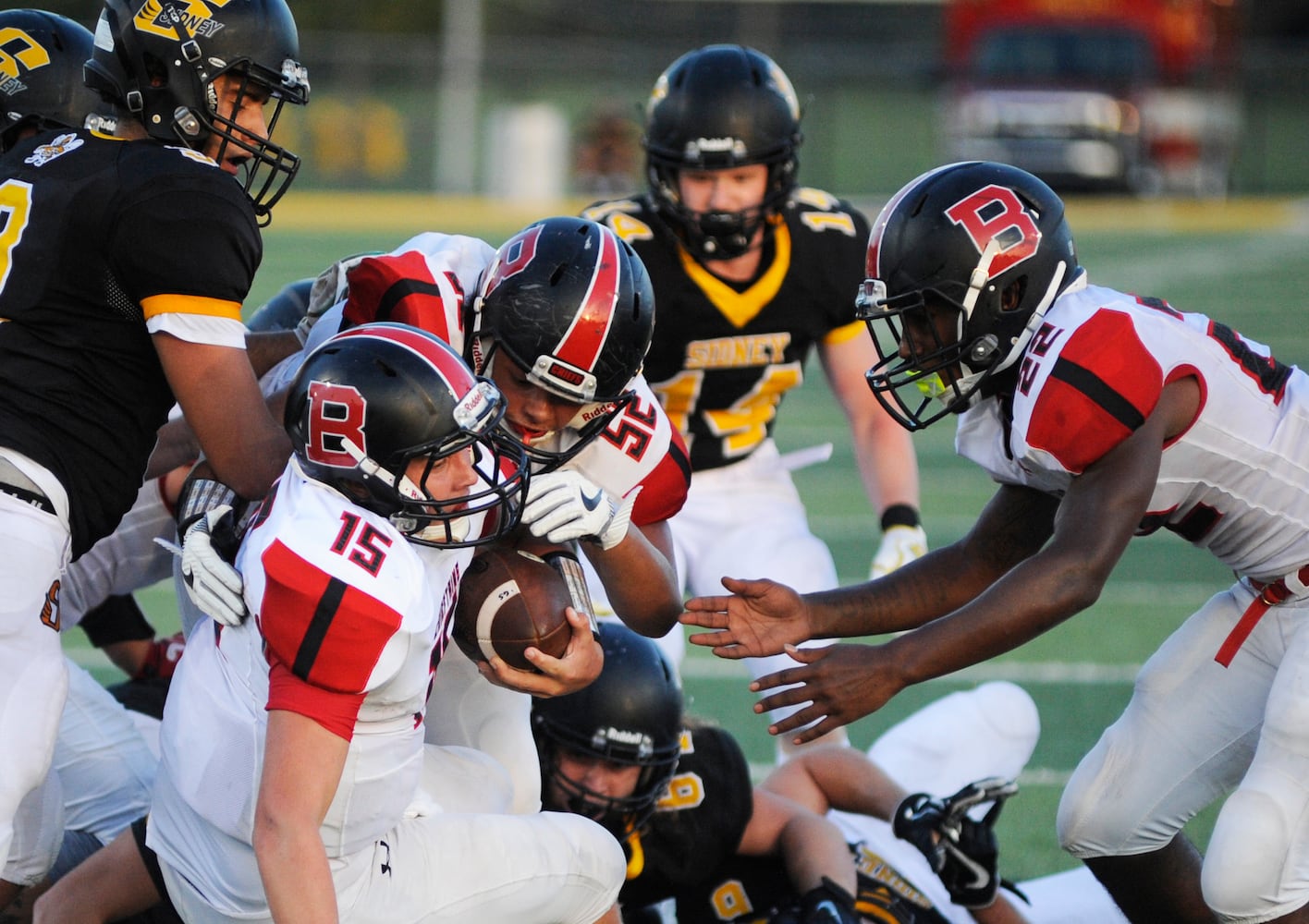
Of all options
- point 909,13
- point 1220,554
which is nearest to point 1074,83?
point 909,13

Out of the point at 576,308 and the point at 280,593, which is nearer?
the point at 280,593

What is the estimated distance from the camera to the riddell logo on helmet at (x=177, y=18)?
324cm

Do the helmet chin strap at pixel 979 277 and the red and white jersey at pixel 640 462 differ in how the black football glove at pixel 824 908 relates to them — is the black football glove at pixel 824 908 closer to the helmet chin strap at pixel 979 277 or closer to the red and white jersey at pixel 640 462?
the red and white jersey at pixel 640 462

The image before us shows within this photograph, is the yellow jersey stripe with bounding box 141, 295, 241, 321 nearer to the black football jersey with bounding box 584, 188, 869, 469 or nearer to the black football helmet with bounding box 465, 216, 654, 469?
the black football helmet with bounding box 465, 216, 654, 469

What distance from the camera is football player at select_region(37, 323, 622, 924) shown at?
2.57 m

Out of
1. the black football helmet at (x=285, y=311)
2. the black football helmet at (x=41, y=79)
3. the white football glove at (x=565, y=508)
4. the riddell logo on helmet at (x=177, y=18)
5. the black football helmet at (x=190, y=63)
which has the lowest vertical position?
the black football helmet at (x=285, y=311)

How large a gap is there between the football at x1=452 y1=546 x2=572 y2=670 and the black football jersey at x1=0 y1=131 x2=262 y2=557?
2.25 feet

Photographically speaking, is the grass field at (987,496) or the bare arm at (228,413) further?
the grass field at (987,496)

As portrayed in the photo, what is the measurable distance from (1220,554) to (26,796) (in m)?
A: 2.43

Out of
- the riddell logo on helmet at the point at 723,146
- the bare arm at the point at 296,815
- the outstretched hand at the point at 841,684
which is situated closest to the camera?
the bare arm at the point at 296,815

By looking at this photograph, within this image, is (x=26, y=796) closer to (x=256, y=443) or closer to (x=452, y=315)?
(x=256, y=443)

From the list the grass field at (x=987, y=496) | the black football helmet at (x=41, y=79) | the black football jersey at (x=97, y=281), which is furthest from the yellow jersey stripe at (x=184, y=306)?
the grass field at (x=987, y=496)

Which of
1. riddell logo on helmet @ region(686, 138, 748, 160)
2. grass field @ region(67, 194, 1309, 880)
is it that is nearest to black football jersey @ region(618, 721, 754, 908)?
grass field @ region(67, 194, 1309, 880)

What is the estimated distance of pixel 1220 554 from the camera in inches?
135
